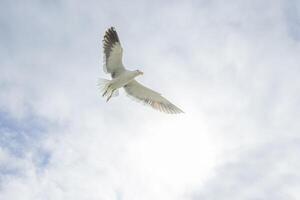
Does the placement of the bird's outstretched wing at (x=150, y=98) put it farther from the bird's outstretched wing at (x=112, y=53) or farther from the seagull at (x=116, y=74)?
the bird's outstretched wing at (x=112, y=53)

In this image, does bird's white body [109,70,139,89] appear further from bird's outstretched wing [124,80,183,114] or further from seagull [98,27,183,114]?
bird's outstretched wing [124,80,183,114]

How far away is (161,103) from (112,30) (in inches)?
271

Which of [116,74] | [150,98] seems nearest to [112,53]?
[116,74]

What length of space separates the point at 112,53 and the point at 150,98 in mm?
5044

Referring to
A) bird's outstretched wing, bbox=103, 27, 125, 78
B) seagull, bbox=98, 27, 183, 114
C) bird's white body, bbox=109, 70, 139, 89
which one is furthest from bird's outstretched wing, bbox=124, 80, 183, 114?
bird's outstretched wing, bbox=103, 27, 125, 78

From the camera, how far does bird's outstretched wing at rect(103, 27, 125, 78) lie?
154 feet

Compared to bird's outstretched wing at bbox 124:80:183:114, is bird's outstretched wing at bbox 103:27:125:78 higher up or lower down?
lower down

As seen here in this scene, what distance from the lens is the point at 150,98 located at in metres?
50.3

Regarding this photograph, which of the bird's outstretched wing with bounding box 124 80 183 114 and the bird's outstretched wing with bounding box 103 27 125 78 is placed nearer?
the bird's outstretched wing with bounding box 103 27 125 78

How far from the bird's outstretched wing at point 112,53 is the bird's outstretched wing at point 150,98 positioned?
79.5 inches

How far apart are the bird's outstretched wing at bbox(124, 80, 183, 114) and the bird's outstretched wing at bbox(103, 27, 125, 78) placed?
6.62 ft

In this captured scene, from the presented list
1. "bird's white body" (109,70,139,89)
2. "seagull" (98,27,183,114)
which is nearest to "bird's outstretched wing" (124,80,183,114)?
"seagull" (98,27,183,114)

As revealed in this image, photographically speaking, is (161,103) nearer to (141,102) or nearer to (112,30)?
(141,102)

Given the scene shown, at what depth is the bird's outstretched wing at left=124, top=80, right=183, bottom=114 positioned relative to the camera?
163 feet
